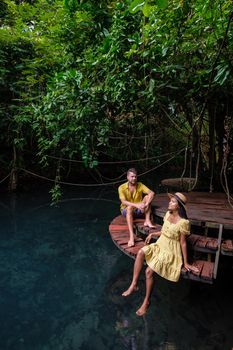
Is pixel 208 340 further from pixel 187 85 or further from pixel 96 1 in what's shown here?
pixel 96 1

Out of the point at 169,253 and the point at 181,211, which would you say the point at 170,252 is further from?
the point at 181,211

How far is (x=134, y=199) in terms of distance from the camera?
4.43 m

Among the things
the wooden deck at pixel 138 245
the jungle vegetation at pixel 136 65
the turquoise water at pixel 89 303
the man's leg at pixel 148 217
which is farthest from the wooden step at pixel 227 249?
the man's leg at pixel 148 217

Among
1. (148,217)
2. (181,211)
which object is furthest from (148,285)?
(148,217)

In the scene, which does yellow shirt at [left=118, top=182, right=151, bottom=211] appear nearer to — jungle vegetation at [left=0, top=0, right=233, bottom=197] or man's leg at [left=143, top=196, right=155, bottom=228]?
man's leg at [left=143, top=196, right=155, bottom=228]

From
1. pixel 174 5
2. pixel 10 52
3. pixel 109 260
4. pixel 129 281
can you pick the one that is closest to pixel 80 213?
pixel 109 260

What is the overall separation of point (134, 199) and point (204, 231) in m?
1.01

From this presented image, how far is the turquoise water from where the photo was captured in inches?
122

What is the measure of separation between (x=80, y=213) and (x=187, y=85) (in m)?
4.59

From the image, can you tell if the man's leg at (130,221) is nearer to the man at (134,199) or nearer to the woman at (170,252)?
the man at (134,199)

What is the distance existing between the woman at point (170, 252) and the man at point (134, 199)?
2.49ft

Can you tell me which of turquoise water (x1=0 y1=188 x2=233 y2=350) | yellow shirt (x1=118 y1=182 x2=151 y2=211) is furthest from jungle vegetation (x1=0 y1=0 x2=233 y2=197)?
turquoise water (x1=0 y1=188 x2=233 y2=350)

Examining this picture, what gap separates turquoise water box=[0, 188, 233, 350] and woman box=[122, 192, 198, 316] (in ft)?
1.13

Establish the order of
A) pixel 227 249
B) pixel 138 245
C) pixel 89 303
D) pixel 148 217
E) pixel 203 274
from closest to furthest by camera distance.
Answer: pixel 203 274, pixel 227 249, pixel 89 303, pixel 138 245, pixel 148 217
